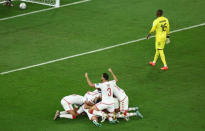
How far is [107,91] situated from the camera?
15508mm

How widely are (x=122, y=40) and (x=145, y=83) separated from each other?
5147 mm

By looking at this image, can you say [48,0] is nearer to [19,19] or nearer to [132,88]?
[19,19]

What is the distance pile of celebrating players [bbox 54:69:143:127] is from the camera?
15578 millimetres

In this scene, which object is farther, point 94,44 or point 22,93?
point 94,44

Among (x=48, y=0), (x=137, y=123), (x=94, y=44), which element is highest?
(x=48, y=0)

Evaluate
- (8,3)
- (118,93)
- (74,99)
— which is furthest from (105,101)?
(8,3)

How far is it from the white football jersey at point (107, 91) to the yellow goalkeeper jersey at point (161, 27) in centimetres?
491

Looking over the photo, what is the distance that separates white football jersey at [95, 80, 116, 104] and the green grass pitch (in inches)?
28.2

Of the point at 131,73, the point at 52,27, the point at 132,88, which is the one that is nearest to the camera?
the point at 132,88

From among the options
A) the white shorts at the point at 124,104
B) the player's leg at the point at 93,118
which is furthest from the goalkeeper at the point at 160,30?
the player's leg at the point at 93,118

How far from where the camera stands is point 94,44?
76.1ft

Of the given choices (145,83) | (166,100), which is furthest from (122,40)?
(166,100)

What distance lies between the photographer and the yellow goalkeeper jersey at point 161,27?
19.7 m

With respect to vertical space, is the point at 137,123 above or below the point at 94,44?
below
